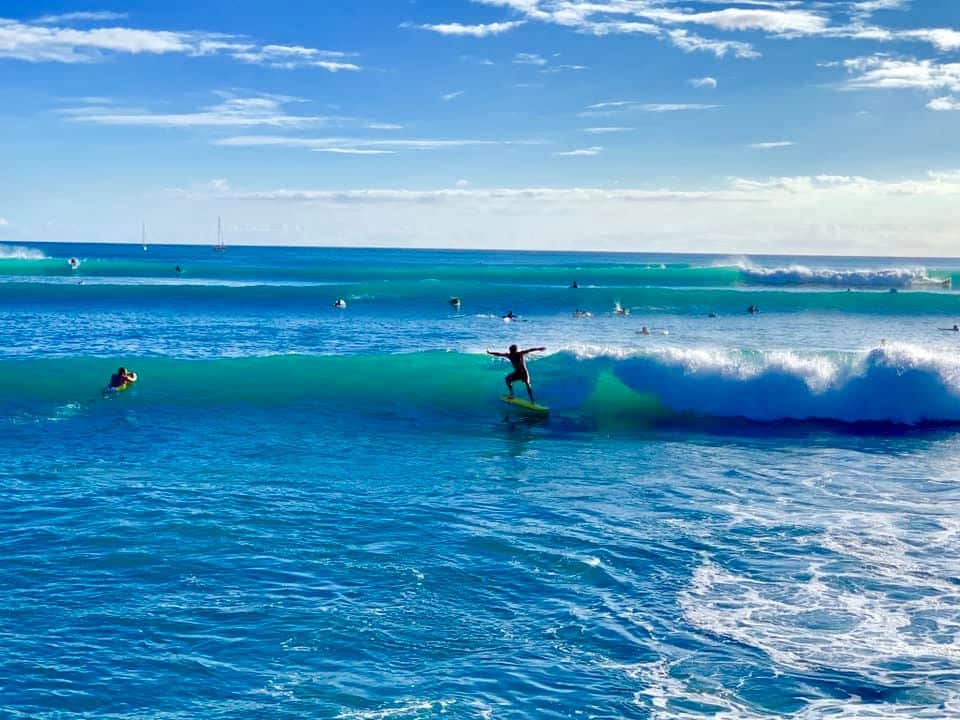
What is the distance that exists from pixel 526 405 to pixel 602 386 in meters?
2.71

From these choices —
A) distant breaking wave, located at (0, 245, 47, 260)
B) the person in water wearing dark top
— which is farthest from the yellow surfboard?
distant breaking wave, located at (0, 245, 47, 260)

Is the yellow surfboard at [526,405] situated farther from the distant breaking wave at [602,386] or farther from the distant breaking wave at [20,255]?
the distant breaking wave at [20,255]

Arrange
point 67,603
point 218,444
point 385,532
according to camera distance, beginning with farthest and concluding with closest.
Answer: point 218,444
point 385,532
point 67,603

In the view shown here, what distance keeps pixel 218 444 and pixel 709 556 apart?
9398mm

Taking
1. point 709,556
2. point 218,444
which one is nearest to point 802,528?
point 709,556

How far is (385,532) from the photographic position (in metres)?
11.1

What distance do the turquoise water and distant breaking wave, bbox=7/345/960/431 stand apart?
83 mm

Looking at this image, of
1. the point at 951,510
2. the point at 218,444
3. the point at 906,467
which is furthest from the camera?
the point at 218,444

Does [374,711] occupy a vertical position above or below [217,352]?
below

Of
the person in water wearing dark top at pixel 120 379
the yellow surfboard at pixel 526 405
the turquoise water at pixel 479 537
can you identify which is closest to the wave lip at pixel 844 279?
the turquoise water at pixel 479 537

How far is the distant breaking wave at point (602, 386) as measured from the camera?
19.9 metres

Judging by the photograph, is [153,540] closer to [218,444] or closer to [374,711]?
[374,711]

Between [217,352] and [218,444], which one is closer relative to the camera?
[218,444]

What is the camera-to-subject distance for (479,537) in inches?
431
